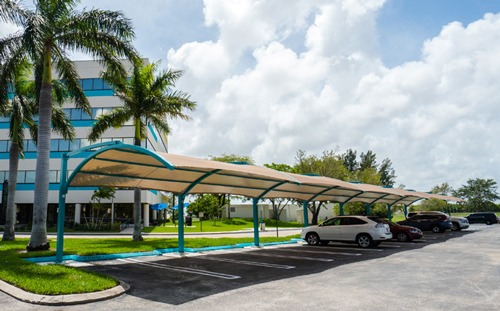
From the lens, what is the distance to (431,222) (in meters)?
28.3

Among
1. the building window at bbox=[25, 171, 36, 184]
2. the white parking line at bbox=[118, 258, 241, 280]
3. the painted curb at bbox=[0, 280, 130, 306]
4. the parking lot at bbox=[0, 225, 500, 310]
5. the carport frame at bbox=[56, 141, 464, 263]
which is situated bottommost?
the parking lot at bbox=[0, 225, 500, 310]

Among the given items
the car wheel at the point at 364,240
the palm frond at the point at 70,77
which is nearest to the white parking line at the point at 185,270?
the palm frond at the point at 70,77

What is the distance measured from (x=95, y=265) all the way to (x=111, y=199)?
1230 inches

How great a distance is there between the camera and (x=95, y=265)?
12.5 meters

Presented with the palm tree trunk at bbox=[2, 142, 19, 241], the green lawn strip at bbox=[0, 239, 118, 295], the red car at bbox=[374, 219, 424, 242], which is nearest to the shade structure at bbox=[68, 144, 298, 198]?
the green lawn strip at bbox=[0, 239, 118, 295]

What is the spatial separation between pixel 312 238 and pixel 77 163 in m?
32.2

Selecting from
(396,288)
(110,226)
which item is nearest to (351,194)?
(396,288)

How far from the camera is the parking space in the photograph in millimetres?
8414

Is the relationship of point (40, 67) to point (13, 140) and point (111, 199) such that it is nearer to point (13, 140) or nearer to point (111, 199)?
point (13, 140)

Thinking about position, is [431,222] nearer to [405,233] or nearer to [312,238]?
[405,233]

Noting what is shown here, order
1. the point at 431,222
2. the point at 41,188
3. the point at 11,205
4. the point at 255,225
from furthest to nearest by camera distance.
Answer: the point at 431,222 → the point at 11,205 → the point at 255,225 → the point at 41,188

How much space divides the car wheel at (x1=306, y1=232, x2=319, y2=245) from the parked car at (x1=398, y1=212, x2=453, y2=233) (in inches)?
442

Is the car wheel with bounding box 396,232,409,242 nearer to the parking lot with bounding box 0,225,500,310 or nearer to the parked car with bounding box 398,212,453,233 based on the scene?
the parking lot with bounding box 0,225,500,310

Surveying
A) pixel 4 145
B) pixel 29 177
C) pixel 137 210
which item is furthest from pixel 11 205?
pixel 4 145
